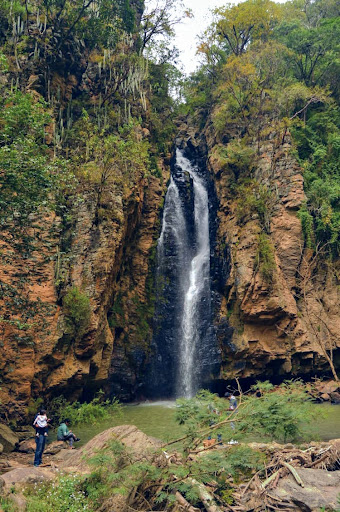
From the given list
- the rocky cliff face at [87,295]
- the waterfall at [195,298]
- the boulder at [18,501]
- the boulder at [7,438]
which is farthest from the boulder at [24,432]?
the waterfall at [195,298]

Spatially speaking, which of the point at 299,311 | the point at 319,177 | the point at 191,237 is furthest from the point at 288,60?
the point at 299,311

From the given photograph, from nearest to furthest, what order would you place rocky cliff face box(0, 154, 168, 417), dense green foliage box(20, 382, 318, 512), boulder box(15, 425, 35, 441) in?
dense green foliage box(20, 382, 318, 512) → boulder box(15, 425, 35, 441) → rocky cliff face box(0, 154, 168, 417)

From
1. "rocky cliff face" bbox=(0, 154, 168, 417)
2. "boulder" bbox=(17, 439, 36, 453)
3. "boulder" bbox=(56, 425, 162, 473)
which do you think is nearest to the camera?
"boulder" bbox=(56, 425, 162, 473)

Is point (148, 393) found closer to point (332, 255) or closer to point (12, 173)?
point (332, 255)

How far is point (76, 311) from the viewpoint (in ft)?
55.1

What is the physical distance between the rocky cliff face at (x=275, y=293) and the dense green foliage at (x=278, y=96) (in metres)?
0.98

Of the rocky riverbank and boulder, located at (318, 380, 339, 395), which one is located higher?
the rocky riverbank

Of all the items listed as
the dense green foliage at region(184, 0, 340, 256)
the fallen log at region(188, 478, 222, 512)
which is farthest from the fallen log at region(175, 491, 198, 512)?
the dense green foliage at region(184, 0, 340, 256)

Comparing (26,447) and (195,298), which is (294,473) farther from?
(195,298)

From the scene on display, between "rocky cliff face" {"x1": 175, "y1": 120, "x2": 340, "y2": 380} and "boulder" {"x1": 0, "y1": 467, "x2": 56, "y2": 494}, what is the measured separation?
15.3 m

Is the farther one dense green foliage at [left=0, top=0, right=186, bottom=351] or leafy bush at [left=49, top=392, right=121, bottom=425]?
dense green foliage at [left=0, top=0, right=186, bottom=351]

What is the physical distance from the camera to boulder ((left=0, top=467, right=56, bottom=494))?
7.03 m

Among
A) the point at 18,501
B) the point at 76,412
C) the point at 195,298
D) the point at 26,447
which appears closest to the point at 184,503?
the point at 18,501

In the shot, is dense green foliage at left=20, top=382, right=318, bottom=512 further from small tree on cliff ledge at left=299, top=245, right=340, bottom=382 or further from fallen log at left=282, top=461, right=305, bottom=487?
small tree on cliff ledge at left=299, top=245, right=340, bottom=382
